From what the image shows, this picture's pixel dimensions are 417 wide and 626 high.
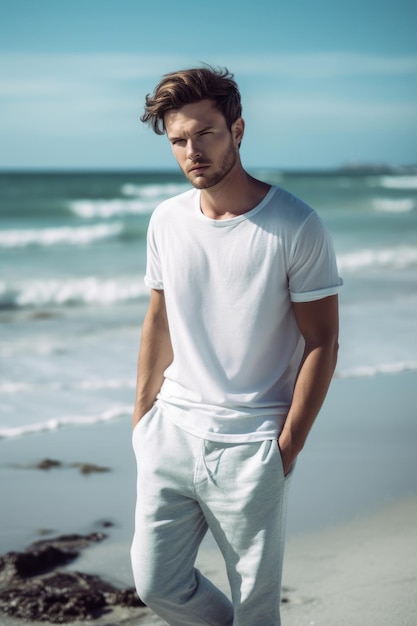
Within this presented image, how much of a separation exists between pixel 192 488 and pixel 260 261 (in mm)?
667

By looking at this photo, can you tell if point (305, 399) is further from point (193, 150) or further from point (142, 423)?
point (193, 150)

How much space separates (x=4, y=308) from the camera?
13.2 m

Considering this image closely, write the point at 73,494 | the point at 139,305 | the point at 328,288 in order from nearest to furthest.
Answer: the point at 328,288
the point at 73,494
the point at 139,305

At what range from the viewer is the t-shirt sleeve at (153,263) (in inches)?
108

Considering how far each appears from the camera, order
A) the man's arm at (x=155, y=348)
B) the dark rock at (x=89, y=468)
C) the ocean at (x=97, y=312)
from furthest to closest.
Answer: the ocean at (x=97, y=312) → the dark rock at (x=89, y=468) → the man's arm at (x=155, y=348)

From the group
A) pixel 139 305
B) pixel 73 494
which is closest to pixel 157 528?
pixel 73 494

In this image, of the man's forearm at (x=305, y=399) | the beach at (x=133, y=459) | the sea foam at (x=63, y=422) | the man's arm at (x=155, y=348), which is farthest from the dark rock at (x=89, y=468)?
the man's forearm at (x=305, y=399)

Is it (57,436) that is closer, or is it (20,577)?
(20,577)

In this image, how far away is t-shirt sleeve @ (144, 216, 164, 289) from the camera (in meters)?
2.73

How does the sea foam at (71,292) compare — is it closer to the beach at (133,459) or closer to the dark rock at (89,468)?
the beach at (133,459)

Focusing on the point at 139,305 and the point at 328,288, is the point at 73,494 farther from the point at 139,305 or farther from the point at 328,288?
the point at 139,305

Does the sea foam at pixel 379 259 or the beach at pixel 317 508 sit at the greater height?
the sea foam at pixel 379 259

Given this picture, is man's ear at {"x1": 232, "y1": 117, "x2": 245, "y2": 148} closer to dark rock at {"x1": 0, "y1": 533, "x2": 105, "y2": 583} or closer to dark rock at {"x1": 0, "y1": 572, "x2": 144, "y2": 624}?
dark rock at {"x1": 0, "y1": 572, "x2": 144, "y2": 624}

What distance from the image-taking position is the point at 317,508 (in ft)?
15.2
